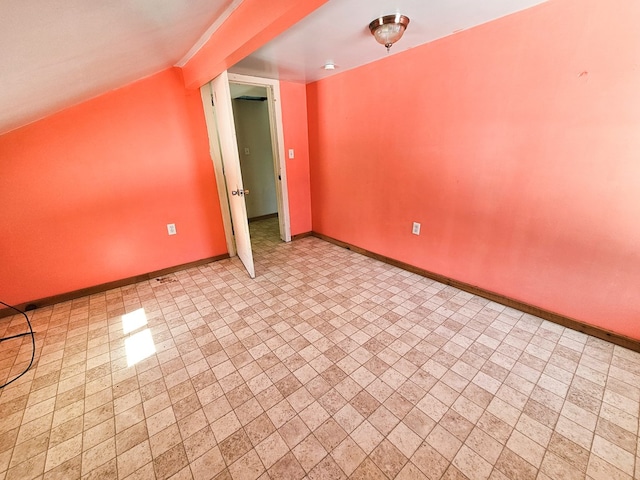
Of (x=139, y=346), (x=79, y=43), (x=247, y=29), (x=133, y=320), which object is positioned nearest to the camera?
(x=79, y=43)

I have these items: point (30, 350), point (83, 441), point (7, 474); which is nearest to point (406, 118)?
point (83, 441)

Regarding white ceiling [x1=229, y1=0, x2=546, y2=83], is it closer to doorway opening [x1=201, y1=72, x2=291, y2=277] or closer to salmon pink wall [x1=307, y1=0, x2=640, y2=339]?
salmon pink wall [x1=307, y1=0, x2=640, y2=339]

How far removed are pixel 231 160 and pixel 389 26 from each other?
174 centimetres

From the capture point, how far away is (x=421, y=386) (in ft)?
4.85

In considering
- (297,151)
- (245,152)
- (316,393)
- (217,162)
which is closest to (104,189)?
(217,162)

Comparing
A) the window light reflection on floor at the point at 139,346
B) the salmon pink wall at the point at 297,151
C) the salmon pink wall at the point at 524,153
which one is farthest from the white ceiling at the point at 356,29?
the window light reflection on floor at the point at 139,346

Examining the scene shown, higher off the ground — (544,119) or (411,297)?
(544,119)

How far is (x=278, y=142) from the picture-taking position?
3359 millimetres

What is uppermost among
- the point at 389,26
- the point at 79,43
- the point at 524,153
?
the point at 389,26

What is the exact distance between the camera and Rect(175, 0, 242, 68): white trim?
1404 millimetres

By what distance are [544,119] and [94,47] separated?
274cm

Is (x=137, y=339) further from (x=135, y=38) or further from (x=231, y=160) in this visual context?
(x=135, y=38)

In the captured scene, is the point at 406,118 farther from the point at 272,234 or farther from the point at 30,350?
the point at 30,350

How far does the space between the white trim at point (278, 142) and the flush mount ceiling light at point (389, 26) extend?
1709 mm
